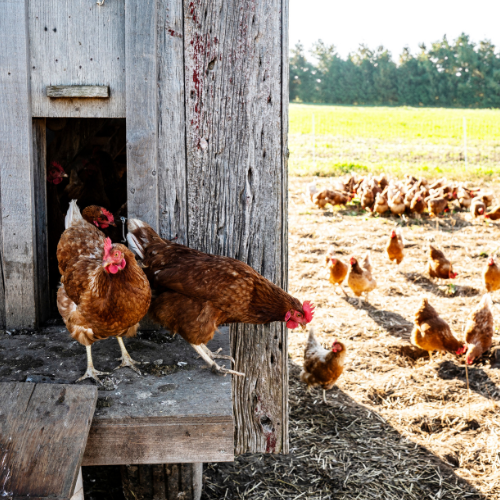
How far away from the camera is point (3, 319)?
2979 millimetres

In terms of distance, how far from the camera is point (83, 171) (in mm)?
4480

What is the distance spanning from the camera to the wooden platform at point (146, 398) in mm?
2033

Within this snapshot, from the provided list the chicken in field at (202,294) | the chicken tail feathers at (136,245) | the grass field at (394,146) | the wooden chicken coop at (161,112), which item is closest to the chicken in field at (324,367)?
the wooden chicken coop at (161,112)

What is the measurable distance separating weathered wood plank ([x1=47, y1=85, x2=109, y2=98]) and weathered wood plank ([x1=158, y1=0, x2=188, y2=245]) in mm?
309

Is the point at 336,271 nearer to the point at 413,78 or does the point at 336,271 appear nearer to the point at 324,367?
the point at 324,367

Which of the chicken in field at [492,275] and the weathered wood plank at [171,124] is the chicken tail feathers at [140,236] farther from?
the chicken in field at [492,275]

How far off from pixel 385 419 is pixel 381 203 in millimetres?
7203

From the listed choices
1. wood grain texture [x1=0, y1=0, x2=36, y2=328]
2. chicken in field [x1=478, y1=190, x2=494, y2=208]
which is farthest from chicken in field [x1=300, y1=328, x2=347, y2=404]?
chicken in field [x1=478, y1=190, x2=494, y2=208]

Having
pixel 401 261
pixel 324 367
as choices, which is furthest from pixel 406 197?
pixel 324 367

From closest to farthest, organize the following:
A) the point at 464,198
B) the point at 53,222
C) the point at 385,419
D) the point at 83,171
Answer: the point at 53,222 → the point at 385,419 → the point at 83,171 → the point at 464,198

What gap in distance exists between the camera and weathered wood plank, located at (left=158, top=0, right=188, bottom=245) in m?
2.83

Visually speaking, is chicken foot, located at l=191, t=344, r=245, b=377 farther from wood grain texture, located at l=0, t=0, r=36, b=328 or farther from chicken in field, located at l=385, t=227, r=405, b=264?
chicken in field, located at l=385, t=227, r=405, b=264

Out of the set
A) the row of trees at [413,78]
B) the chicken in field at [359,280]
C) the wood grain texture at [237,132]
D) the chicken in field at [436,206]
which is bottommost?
the chicken in field at [359,280]

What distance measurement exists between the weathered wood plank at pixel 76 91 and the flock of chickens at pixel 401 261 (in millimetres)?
2771
